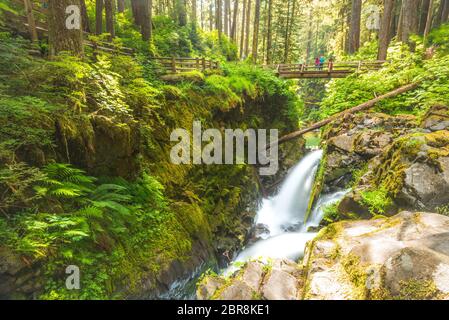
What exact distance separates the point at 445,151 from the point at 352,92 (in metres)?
8.37

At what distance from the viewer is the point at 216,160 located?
9984 millimetres

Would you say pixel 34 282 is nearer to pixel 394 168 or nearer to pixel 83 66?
pixel 83 66

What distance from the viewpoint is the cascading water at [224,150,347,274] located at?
27.7 ft

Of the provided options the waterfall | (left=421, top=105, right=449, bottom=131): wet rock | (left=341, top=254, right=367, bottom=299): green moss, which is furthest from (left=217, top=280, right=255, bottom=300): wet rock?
(left=421, top=105, right=449, bottom=131): wet rock

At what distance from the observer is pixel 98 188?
522 centimetres

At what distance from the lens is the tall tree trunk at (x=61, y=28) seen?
234 inches

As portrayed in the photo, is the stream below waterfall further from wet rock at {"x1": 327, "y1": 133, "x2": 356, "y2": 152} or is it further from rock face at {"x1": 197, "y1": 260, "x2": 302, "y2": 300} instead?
wet rock at {"x1": 327, "y1": 133, "x2": 356, "y2": 152}

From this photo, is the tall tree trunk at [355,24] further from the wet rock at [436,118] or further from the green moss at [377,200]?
the green moss at [377,200]

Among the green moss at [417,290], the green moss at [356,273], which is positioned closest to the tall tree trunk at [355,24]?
the green moss at [356,273]

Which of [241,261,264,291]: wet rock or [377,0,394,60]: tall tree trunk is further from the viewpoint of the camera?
[377,0,394,60]: tall tree trunk

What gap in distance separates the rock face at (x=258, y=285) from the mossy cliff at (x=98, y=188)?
6.02 feet

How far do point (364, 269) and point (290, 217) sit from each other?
283 inches

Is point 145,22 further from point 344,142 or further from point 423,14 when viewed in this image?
point 423,14

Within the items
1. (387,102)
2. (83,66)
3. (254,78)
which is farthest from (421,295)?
(254,78)
